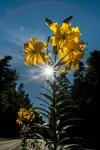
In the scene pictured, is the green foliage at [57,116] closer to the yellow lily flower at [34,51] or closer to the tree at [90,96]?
the yellow lily flower at [34,51]

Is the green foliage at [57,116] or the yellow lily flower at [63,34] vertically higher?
the yellow lily flower at [63,34]

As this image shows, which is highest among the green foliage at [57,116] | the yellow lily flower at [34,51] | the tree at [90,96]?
the tree at [90,96]

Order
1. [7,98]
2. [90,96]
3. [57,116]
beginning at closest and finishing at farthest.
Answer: [57,116], [90,96], [7,98]

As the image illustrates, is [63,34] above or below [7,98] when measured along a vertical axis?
below

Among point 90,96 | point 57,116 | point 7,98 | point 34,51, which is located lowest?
point 57,116

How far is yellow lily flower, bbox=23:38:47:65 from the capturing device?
324cm

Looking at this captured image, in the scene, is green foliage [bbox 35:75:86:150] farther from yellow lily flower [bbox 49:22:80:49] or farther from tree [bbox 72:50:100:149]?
tree [bbox 72:50:100:149]

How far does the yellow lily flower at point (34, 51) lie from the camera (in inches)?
127

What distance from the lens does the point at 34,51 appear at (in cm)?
331

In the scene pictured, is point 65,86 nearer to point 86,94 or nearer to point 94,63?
point 86,94

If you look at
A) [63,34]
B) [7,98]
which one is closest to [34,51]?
[63,34]

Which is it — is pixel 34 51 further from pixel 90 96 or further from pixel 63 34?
pixel 90 96

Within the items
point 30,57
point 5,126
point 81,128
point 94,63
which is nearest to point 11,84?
point 5,126

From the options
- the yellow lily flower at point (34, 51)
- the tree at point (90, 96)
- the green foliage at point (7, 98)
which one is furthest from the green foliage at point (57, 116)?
the green foliage at point (7, 98)
